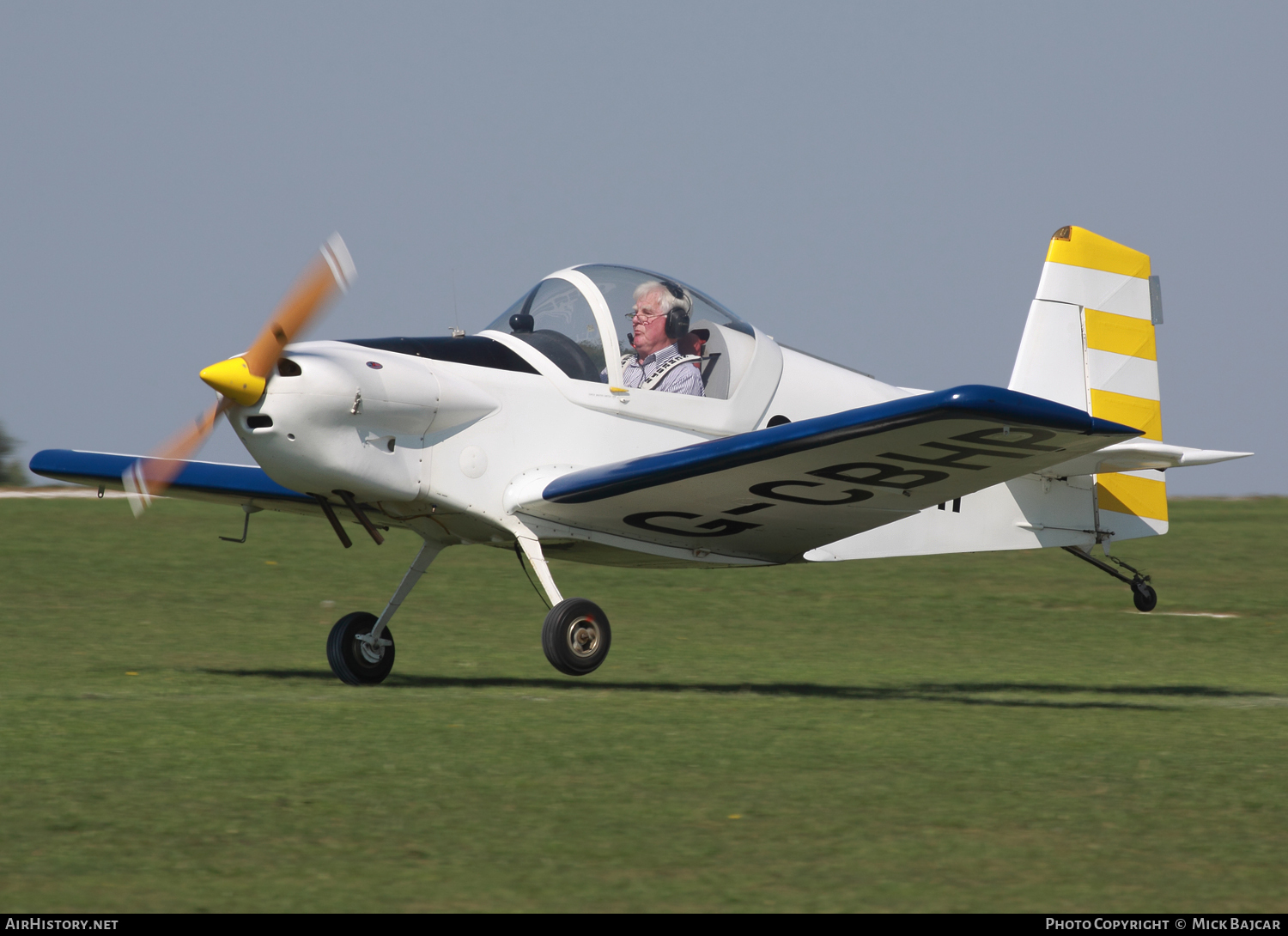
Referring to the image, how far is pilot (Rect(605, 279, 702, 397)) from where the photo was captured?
34.3 feet

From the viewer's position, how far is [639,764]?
6387 millimetres

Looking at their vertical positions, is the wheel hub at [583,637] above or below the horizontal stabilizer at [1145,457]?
below

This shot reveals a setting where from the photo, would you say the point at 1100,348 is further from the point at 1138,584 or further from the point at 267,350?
the point at 267,350

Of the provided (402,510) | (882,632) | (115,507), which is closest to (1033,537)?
(882,632)

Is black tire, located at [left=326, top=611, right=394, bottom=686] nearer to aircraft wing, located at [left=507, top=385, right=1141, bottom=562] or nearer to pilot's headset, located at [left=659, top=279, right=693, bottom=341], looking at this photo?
aircraft wing, located at [left=507, top=385, right=1141, bottom=562]

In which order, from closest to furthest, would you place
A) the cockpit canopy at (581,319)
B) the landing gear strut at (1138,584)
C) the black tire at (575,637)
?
1. the black tire at (575,637)
2. the cockpit canopy at (581,319)
3. the landing gear strut at (1138,584)

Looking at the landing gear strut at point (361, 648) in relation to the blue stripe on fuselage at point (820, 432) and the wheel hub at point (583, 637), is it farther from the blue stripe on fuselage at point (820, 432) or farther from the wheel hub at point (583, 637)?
the blue stripe on fuselage at point (820, 432)

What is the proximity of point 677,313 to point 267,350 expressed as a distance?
10.4ft

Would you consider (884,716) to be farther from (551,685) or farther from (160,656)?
(160,656)

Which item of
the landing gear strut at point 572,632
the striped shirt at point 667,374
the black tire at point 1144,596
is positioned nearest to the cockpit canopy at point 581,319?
the striped shirt at point 667,374

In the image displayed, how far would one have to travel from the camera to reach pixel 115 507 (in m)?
22.5

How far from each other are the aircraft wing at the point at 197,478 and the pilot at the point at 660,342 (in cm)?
266

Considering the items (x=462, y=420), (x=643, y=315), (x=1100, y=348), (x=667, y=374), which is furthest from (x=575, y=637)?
(x=1100, y=348)

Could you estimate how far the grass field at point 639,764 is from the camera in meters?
4.46
